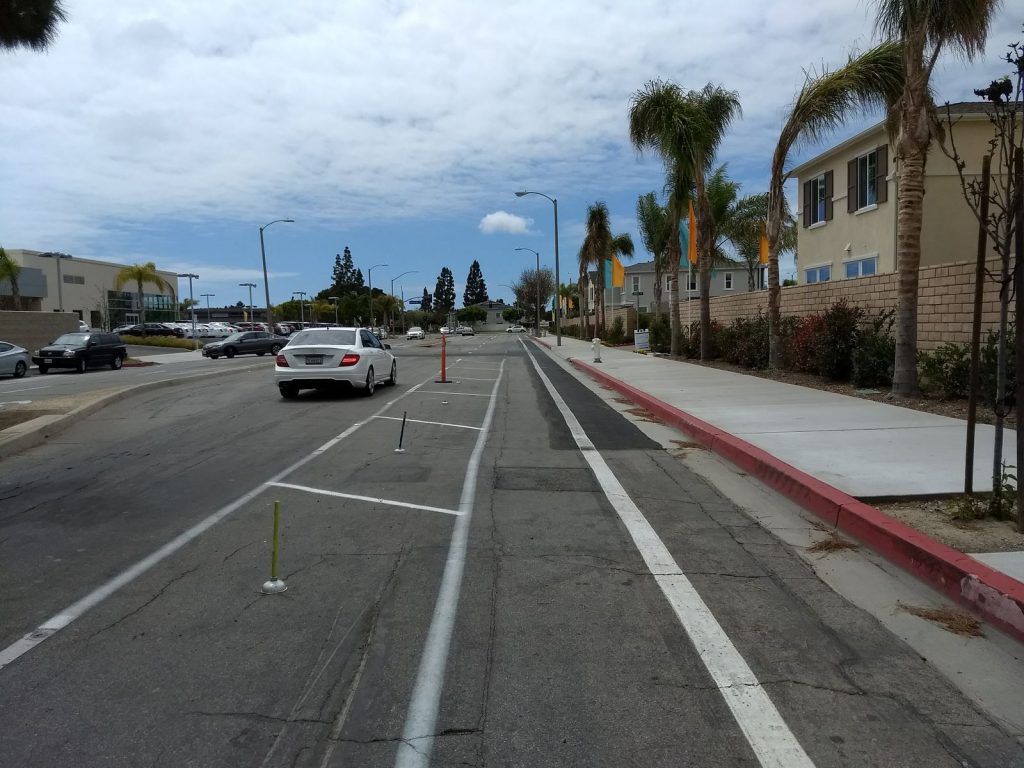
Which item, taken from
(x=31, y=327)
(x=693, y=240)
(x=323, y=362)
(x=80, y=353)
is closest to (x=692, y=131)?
(x=693, y=240)

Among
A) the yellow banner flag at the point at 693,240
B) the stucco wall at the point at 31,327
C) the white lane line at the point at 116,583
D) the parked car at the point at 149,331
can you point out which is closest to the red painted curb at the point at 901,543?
the white lane line at the point at 116,583

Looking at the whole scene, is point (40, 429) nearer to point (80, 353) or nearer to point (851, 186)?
point (80, 353)

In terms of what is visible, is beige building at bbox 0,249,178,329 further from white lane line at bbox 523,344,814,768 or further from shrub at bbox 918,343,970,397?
white lane line at bbox 523,344,814,768

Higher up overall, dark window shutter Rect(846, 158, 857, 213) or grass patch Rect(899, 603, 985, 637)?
dark window shutter Rect(846, 158, 857, 213)

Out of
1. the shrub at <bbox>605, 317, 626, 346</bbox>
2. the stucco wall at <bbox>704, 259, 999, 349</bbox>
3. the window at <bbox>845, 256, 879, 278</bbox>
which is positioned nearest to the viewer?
the stucco wall at <bbox>704, 259, 999, 349</bbox>

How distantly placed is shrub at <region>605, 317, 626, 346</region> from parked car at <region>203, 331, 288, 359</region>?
19.6 m

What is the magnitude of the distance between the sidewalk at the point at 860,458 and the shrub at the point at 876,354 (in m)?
0.78

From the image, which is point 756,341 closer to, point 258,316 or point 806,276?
point 806,276

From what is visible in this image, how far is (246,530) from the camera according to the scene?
20.7 ft

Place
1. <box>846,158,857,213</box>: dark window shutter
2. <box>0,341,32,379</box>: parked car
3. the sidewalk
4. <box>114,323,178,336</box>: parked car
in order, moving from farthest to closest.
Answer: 1. <box>114,323,178,336</box>: parked car
2. <box>0,341,32,379</box>: parked car
3. <box>846,158,857,213</box>: dark window shutter
4. the sidewalk

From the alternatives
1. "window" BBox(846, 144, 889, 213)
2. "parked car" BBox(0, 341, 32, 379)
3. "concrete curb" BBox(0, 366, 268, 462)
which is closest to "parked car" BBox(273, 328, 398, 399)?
"concrete curb" BBox(0, 366, 268, 462)

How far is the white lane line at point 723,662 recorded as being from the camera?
319cm

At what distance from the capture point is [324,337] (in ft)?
51.8

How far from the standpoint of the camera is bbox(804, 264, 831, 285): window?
26111mm
